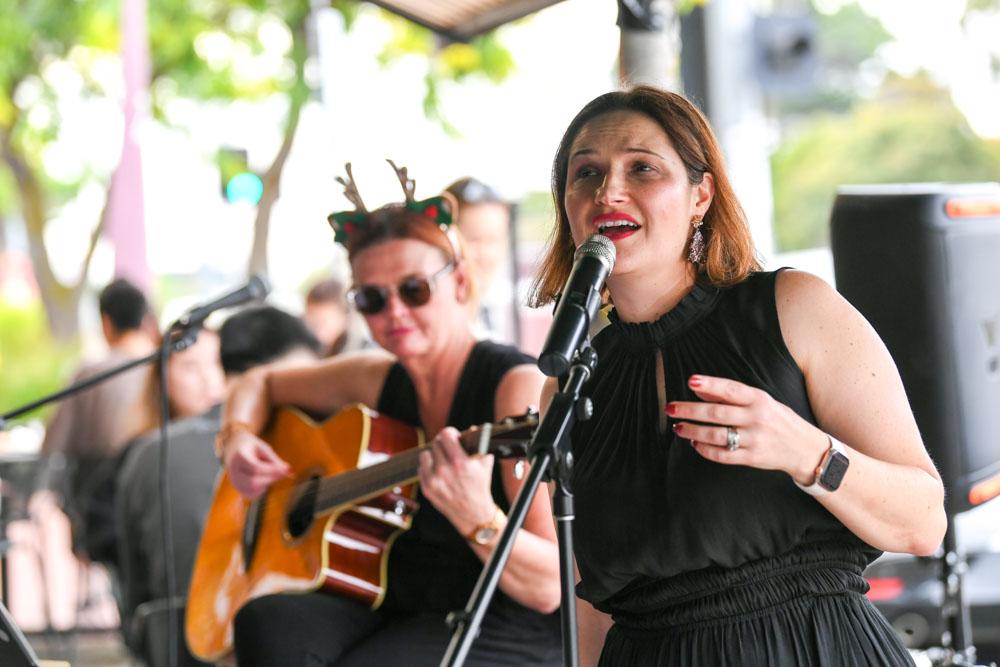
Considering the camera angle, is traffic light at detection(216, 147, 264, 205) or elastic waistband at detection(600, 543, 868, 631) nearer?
elastic waistband at detection(600, 543, 868, 631)

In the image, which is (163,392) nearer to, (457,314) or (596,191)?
(457,314)

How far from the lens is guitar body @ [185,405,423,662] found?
3463 millimetres

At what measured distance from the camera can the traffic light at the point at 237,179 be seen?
1078 cm

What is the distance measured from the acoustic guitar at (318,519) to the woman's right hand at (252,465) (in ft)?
0.11

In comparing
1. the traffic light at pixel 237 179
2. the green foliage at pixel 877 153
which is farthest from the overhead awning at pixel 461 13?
the green foliage at pixel 877 153

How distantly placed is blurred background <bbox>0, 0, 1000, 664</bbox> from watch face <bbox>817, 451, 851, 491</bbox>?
1.00 meters

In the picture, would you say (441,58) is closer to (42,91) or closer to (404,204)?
(42,91)

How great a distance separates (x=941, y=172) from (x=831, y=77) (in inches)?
127

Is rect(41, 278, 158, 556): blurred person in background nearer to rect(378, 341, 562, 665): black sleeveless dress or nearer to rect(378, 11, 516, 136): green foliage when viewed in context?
rect(378, 11, 516, 136): green foliage

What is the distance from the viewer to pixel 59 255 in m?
19.3

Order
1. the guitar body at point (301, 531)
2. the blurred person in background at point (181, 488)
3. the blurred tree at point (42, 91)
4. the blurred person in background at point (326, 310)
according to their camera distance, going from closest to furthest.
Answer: the guitar body at point (301, 531)
the blurred person in background at point (181, 488)
the blurred person in background at point (326, 310)
the blurred tree at point (42, 91)

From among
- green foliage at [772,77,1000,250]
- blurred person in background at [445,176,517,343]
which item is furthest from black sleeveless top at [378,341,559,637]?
green foliage at [772,77,1000,250]

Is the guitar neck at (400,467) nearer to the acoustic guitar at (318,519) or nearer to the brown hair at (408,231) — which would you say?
the acoustic guitar at (318,519)

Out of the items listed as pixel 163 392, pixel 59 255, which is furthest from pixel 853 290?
pixel 59 255
